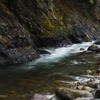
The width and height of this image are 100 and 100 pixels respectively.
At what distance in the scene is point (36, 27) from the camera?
13.6 meters

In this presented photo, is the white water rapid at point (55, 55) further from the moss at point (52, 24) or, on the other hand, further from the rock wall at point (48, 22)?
the moss at point (52, 24)

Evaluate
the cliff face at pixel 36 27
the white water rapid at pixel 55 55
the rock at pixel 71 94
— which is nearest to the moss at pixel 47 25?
the cliff face at pixel 36 27

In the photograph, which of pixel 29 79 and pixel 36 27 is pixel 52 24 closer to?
pixel 36 27

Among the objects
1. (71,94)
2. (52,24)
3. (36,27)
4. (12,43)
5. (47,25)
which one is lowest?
(71,94)

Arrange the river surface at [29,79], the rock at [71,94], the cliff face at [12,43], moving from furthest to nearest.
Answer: the cliff face at [12,43]
the river surface at [29,79]
the rock at [71,94]

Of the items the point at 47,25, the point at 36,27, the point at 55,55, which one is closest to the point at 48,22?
the point at 47,25

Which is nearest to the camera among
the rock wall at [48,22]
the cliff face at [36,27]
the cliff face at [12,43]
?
the cliff face at [12,43]

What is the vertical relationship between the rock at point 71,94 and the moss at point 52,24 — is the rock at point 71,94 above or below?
below

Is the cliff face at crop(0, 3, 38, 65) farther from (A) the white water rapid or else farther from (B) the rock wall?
(B) the rock wall

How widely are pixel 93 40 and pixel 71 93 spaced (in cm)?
1785

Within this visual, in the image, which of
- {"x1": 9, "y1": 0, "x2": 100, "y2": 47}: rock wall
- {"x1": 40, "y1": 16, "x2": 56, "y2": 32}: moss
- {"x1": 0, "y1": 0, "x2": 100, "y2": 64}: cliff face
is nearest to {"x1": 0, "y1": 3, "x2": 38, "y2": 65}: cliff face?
{"x1": 0, "y1": 0, "x2": 100, "y2": 64}: cliff face

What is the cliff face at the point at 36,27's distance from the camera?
925cm

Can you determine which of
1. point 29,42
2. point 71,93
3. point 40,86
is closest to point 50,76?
point 40,86

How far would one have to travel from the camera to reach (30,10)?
1380cm
